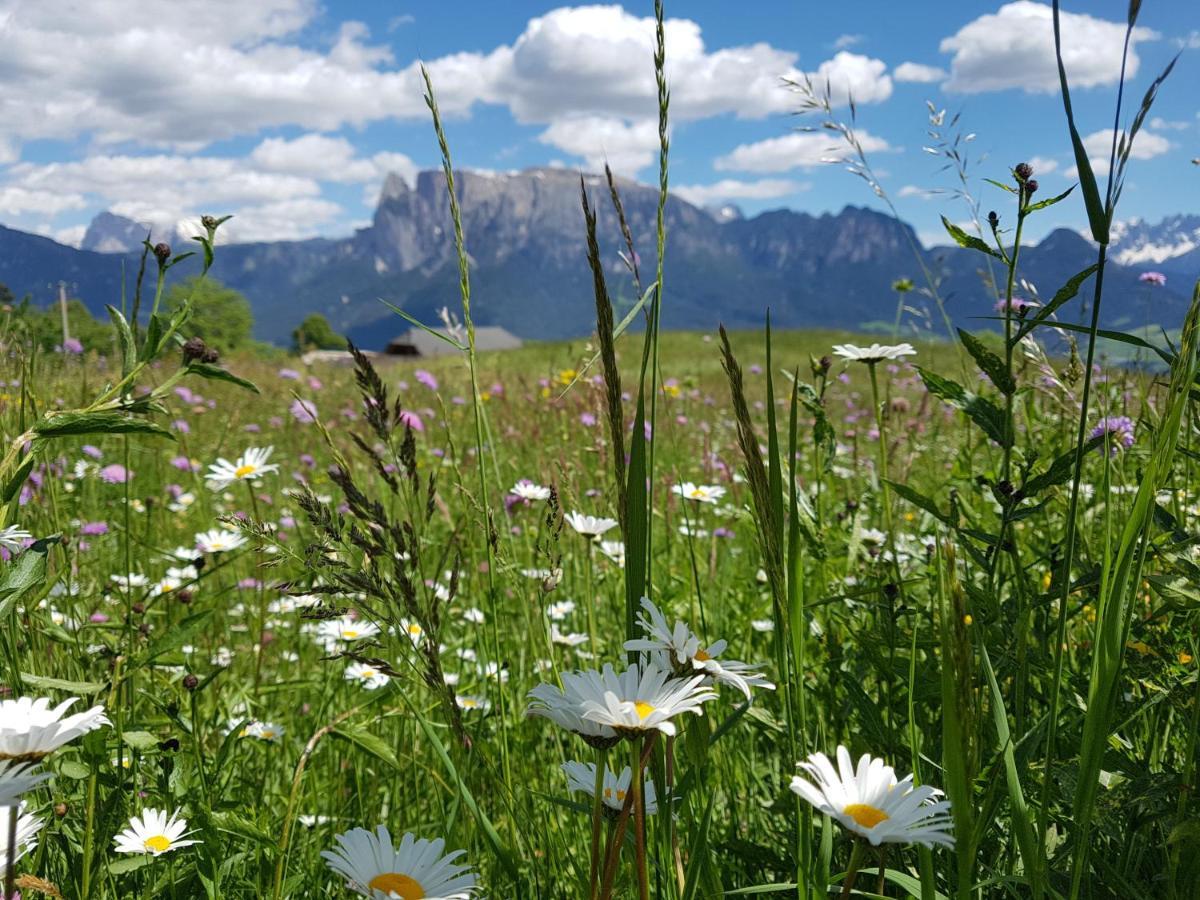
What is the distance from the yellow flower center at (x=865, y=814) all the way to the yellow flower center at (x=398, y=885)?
0.36 m

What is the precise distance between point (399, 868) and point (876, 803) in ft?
1.34

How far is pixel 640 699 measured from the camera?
0.72 metres

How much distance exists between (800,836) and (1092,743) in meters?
0.24

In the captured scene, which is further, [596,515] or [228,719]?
[596,515]

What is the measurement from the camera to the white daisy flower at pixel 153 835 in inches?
39.1

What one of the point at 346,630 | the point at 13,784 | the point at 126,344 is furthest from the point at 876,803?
the point at 346,630

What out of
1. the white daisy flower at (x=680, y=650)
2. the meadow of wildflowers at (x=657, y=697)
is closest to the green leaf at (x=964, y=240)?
the meadow of wildflowers at (x=657, y=697)

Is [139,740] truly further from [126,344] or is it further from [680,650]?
[680,650]

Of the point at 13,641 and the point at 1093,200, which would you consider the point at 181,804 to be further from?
the point at 1093,200

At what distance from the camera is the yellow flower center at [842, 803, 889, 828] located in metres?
0.64

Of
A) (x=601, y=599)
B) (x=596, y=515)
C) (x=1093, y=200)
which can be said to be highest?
(x=1093, y=200)

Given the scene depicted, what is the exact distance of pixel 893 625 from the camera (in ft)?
3.76

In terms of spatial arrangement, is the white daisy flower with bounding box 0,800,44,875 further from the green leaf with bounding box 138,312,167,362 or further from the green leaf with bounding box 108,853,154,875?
the green leaf with bounding box 138,312,167,362

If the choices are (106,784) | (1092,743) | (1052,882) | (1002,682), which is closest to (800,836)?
(1092,743)
